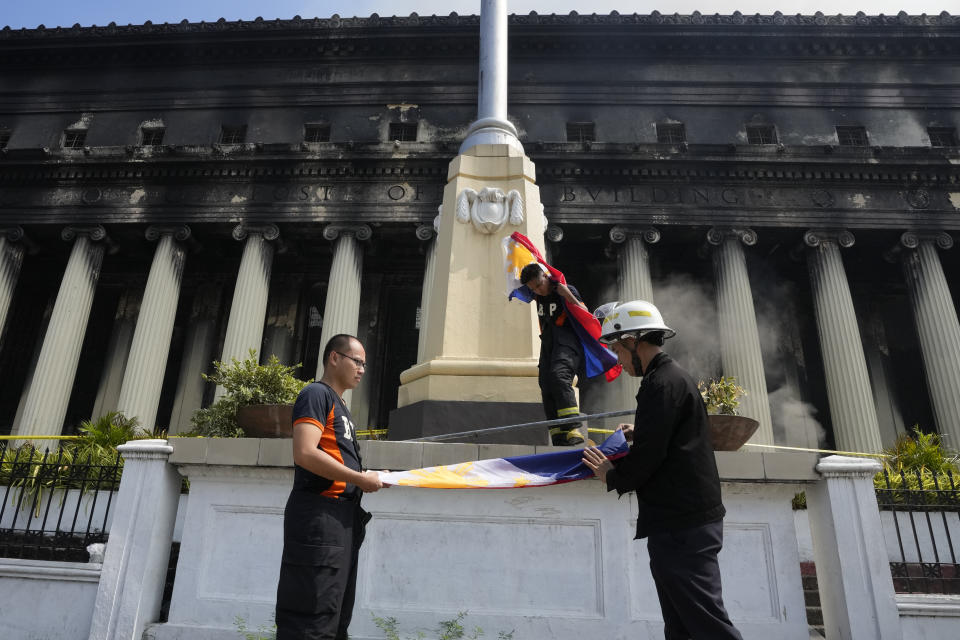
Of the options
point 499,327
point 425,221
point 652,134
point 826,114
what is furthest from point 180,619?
point 826,114

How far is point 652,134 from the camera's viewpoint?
24.9 m

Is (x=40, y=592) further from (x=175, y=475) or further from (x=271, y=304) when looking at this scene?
(x=271, y=304)

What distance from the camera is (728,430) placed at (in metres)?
5.68

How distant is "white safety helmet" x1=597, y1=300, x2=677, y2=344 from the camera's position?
367 cm

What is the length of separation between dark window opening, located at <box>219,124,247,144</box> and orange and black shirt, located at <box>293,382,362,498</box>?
25545mm

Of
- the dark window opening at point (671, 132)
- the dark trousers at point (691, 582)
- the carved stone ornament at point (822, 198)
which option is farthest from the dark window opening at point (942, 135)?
the dark trousers at point (691, 582)

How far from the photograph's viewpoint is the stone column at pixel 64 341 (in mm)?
20156

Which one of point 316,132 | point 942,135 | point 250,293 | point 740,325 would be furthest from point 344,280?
point 942,135

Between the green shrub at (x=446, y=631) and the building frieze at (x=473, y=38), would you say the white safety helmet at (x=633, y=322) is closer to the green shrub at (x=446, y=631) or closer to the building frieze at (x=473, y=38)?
the green shrub at (x=446, y=631)

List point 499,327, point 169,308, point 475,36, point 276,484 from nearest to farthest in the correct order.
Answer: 1. point 276,484
2. point 499,327
3. point 169,308
4. point 475,36

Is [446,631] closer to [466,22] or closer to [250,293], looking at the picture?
[250,293]

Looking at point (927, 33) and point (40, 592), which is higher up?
point (927, 33)

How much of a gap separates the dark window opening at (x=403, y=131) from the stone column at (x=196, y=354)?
9.54 meters

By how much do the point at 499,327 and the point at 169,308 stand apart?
1819 centimetres
